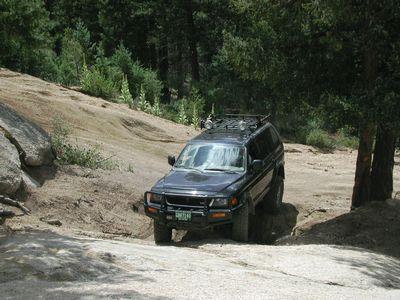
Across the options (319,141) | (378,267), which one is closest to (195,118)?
(319,141)

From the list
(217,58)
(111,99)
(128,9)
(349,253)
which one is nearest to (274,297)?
(349,253)

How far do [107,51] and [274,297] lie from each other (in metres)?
31.8

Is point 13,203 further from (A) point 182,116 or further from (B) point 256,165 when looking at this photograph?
(A) point 182,116

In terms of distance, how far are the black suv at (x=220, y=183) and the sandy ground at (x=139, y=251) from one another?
1.51 ft

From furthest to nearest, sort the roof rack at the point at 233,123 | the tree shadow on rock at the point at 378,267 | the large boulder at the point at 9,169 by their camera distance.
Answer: the roof rack at the point at 233,123, the large boulder at the point at 9,169, the tree shadow on rock at the point at 378,267

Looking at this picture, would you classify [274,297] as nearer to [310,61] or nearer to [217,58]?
[310,61]

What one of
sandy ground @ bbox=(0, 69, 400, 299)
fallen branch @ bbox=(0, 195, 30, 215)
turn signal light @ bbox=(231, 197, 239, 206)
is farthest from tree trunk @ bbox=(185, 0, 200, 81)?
turn signal light @ bbox=(231, 197, 239, 206)

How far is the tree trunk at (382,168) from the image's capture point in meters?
12.4

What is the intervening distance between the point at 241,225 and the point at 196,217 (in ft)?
2.96

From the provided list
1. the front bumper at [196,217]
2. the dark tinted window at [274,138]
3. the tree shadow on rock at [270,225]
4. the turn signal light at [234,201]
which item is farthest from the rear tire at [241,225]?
the dark tinted window at [274,138]

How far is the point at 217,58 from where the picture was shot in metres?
32.5

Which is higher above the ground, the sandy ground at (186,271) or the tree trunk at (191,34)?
the tree trunk at (191,34)

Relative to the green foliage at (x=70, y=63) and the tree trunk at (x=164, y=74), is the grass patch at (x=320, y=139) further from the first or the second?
the green foliage at (x=70, y=63)

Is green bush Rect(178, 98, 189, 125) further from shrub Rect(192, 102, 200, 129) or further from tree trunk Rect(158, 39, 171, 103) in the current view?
tree trunk Rect(158, 39, 171, 103)
